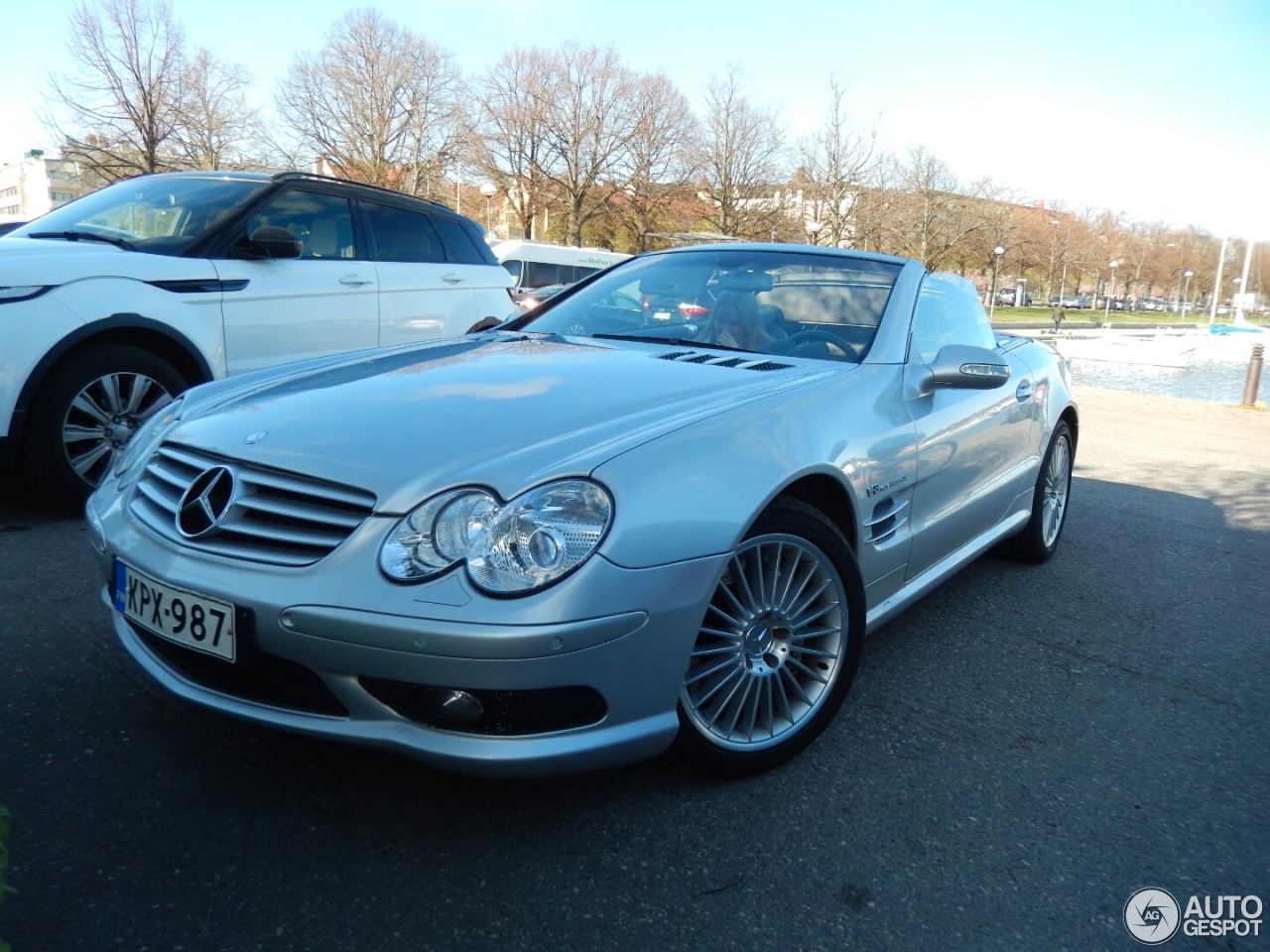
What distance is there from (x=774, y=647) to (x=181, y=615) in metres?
1.39

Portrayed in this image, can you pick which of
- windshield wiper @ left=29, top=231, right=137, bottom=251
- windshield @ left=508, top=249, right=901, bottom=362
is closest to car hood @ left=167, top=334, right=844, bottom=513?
windshield @ left=508, top=249, right=901, bottom=362

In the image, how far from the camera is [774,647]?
2428mm

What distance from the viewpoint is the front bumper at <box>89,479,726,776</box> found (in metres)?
1.81

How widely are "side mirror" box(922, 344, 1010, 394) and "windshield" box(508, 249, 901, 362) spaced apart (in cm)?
24

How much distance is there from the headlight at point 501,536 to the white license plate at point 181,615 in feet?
1.24

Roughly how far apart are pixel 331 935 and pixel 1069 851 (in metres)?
1.63

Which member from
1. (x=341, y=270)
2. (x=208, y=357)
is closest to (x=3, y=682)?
(x=208, y=357)

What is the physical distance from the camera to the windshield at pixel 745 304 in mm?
3234

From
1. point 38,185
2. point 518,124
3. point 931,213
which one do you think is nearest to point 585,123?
point 518,124

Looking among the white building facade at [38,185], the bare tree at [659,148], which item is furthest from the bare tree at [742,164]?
the white building facade at [38,185]

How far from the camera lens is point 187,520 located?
2.10m

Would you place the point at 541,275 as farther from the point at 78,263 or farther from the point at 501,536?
the point at 501,536

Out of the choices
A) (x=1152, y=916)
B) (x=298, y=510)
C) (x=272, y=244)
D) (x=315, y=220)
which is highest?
(x=315, y=220)

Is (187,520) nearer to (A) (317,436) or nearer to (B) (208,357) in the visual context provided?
(A) (317,436)
